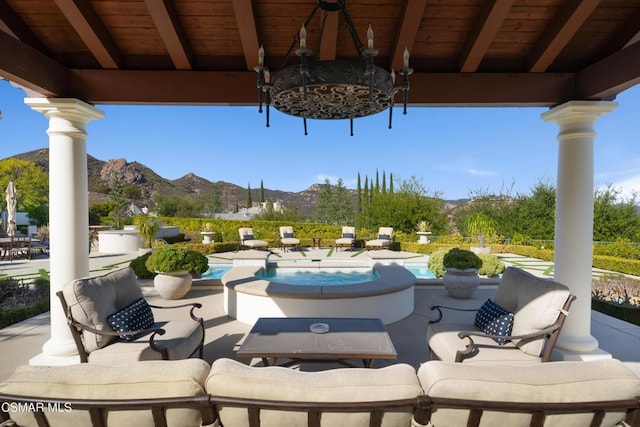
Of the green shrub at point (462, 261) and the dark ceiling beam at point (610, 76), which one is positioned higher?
the dark ceiling beam at point (610, 76)

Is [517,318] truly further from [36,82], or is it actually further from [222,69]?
[36,82]

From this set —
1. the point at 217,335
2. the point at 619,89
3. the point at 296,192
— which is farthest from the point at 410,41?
the point at 296,192

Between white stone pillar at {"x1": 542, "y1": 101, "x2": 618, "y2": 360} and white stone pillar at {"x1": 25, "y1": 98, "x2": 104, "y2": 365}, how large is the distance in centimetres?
508

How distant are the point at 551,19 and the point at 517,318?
2.66 metres

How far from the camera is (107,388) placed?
4.41 ft

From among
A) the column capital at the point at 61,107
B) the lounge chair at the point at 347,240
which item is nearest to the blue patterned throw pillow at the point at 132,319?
the column capital at the point at 61,107

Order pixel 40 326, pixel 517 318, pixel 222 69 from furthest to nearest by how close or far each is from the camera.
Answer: pixel 40 326
pixel 222 69
pixel 517 318

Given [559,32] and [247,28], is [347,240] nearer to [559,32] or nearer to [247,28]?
[559,32]

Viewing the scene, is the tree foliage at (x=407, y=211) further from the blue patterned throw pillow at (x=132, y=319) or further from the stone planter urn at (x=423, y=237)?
the blue patterned throw pillow at (x=132, y=319)

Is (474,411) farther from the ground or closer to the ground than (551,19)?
closer to the ground

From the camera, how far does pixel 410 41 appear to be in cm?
311

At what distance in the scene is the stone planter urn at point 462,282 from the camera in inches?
240

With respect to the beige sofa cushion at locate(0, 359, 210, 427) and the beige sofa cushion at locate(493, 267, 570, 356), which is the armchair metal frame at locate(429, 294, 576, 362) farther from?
the beige sofa cushion at locate(0, 359, 210, 427)

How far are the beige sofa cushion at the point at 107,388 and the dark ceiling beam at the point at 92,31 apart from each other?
2.73 m
